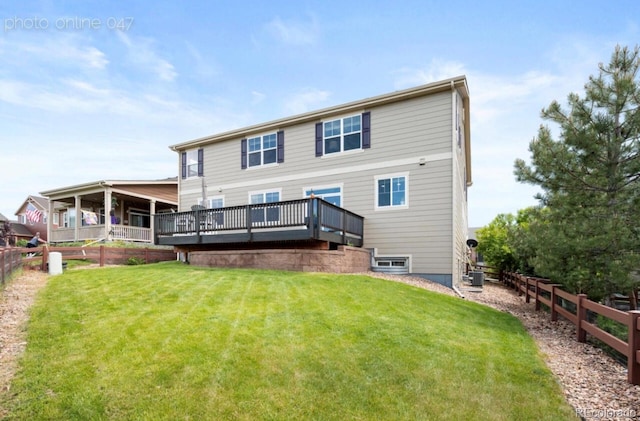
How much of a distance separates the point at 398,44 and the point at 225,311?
1028 cm

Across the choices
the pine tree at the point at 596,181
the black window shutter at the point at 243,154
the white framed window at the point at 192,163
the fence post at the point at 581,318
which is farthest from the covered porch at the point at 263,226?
the fence post at the point at 581,318

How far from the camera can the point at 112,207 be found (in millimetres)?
20625

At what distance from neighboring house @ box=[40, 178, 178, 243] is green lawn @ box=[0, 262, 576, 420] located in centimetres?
1341

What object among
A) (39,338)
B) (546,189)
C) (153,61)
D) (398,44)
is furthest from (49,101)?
(546,189)

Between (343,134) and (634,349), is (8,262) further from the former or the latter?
(634,349)

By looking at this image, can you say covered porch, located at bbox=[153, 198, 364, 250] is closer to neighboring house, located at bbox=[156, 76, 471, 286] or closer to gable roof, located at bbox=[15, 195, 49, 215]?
neighboring house, located at bbox=[156, 76, 471, 286]

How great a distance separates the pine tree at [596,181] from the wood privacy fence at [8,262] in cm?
1236

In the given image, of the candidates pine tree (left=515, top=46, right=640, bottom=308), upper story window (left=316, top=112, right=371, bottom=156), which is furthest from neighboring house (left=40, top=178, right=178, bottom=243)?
pine tree (left=515, top=46, right=640, bottom=308)

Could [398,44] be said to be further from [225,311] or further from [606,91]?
[225,311]

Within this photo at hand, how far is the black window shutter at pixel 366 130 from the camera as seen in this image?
1318 cm

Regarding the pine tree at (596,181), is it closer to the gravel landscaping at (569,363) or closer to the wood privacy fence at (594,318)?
the wood privacy fence at (594,318)

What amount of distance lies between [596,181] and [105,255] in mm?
16283

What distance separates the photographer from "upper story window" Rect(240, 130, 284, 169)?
15047mm

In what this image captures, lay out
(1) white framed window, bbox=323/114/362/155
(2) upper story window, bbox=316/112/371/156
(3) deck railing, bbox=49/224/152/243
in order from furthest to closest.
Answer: (3) deck railing, bbox=49/224/152/243
(1) white framed window, bbox=323/114/362/155
(2) upper story window, bbox=316/112/371/156
